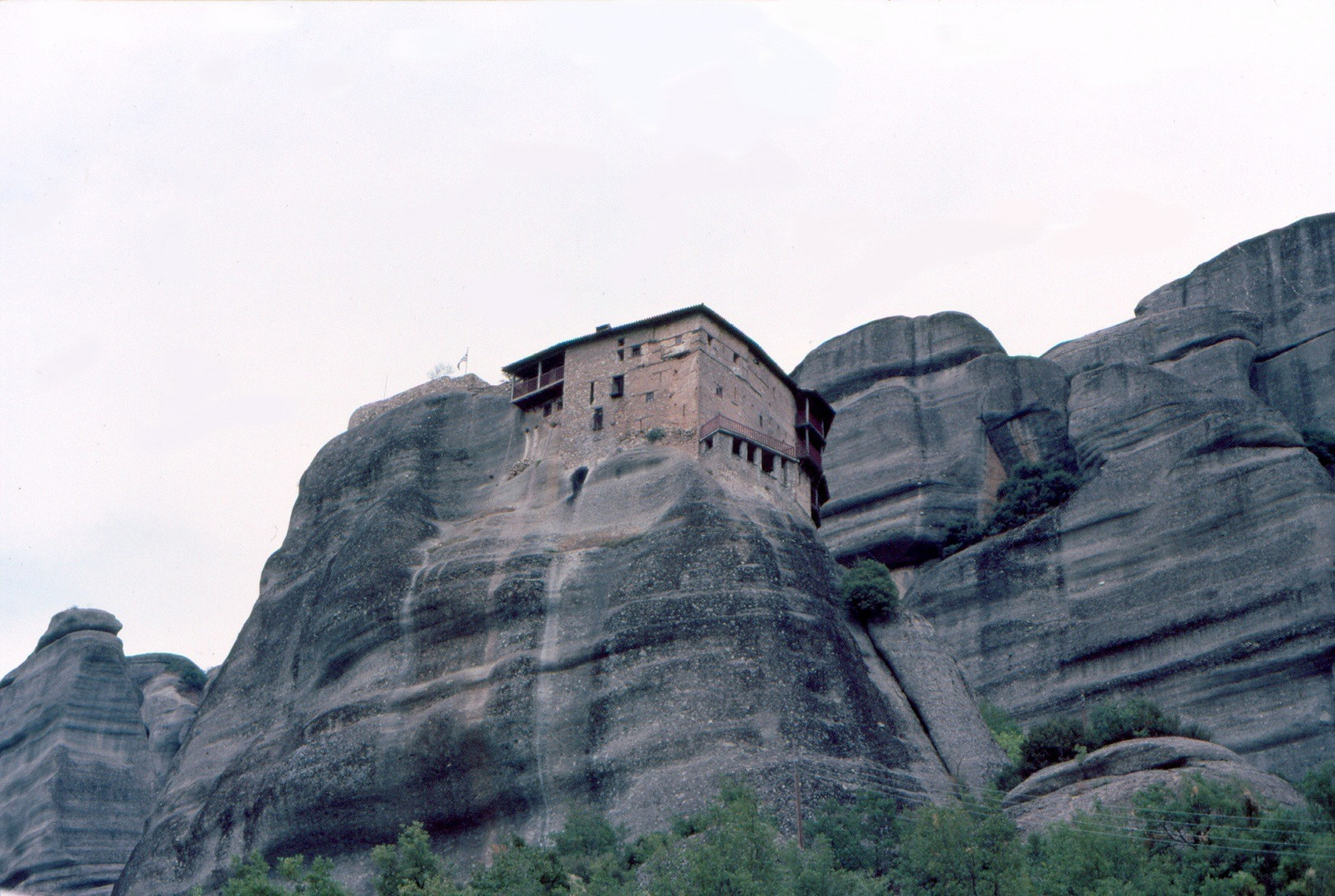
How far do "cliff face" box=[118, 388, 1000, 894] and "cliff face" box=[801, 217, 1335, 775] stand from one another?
11271 millimetres

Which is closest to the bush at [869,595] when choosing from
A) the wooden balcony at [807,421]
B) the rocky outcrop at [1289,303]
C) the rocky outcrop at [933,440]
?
the wooden balcony at [807,421]

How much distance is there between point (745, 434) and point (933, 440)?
75.8 feet

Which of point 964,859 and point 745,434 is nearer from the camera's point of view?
point 964,859

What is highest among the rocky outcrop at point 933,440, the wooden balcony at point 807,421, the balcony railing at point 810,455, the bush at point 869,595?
the rocky outcrop at point 933,440

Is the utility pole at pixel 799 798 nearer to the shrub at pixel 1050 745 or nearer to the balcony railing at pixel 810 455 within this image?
the shrub at pixel 1050 745

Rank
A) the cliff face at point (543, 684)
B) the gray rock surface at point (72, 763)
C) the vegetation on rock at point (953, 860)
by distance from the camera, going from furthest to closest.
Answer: the gray rock surface at point (72, 763) < the cliff face at point (543, 684) < the vegetation on rock at point (953, 860)

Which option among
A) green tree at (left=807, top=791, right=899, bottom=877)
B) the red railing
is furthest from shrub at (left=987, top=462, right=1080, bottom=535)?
green tree at (left=807, top=791, right=899, bottom=877)

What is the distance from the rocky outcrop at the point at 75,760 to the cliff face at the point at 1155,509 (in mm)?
37838

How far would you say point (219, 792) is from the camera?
50.3 metres

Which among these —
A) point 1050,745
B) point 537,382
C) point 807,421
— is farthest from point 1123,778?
point 537,382

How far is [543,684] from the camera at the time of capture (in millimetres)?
44844

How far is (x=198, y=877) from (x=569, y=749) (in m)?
13.6

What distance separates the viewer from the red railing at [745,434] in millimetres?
51094

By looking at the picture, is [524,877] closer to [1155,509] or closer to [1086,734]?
[1086,734]
